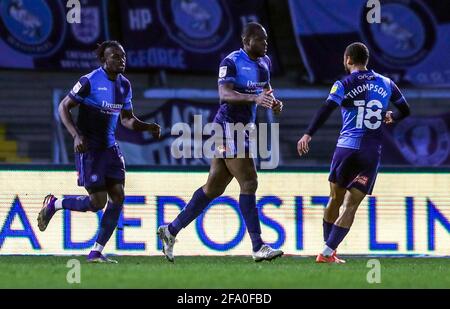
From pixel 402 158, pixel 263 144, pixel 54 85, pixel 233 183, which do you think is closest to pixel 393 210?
pixel 233 183

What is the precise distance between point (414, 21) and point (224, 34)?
3058 millimetres

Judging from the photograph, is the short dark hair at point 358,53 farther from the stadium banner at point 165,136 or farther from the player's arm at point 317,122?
the stadium banner at point 165,136

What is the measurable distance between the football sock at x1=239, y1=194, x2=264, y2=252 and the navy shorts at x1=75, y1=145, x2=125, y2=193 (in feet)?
3.62

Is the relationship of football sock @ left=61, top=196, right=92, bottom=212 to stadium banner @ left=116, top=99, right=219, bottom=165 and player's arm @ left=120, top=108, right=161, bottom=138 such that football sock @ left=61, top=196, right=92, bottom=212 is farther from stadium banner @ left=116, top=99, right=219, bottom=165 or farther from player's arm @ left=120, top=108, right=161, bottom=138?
stadium banner @ left=116, top=99, right=219, bottom=165

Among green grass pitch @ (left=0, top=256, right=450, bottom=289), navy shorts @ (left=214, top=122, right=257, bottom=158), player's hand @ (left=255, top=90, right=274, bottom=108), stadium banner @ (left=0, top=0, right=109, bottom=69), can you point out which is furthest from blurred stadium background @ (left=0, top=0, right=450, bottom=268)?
player's hand @ (left=255, top=90, right=274, bottom=108)

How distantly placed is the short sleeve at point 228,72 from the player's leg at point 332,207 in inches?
50.9

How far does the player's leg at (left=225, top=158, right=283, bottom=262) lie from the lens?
34.5ft

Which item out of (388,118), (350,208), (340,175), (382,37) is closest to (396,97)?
(388,118)

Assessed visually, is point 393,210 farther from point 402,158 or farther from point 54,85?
point 54,85

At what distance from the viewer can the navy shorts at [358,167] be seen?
34.9ft

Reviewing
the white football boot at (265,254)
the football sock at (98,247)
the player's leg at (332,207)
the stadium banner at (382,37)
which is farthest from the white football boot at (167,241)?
the stadium banner at (382,37)

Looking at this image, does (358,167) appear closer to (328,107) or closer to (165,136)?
(328,107)

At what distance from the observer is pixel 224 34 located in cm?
2066

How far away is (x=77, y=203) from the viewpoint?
435 inches
